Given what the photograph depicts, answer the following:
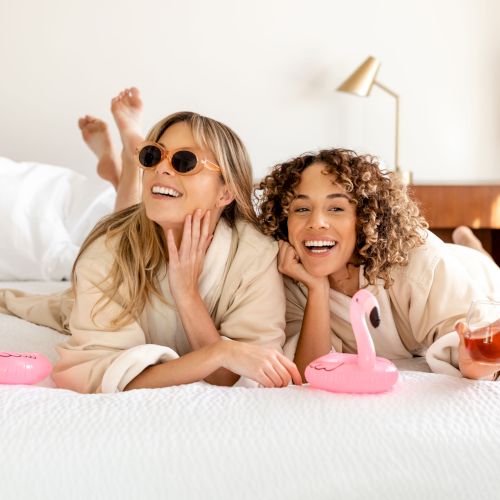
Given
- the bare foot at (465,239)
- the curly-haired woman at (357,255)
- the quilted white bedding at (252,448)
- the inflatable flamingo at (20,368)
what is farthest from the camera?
the bare foot at (465,239)

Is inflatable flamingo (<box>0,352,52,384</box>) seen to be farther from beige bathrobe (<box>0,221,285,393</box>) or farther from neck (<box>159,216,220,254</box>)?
neck (<box>159,216,220,254</box>)

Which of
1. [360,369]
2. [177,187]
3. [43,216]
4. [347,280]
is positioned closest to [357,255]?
[347,280]

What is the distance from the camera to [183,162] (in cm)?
168

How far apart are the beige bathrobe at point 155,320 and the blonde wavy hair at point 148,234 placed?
17mm

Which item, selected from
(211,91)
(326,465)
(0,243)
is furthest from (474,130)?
(326,465)

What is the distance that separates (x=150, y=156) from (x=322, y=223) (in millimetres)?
381

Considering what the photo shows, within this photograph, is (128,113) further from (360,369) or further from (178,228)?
(360,369)

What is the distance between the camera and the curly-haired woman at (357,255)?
1.72m

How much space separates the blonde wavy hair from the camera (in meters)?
1.66

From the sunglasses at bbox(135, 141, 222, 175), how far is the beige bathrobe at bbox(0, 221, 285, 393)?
19 centimetres

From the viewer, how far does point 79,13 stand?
11.9 feet

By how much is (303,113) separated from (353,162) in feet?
6.77

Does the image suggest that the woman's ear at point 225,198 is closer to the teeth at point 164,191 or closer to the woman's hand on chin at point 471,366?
the teeth at point 164,191

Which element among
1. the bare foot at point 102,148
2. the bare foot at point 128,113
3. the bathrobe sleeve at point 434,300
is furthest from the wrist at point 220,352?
the bare foot at point 102,148
